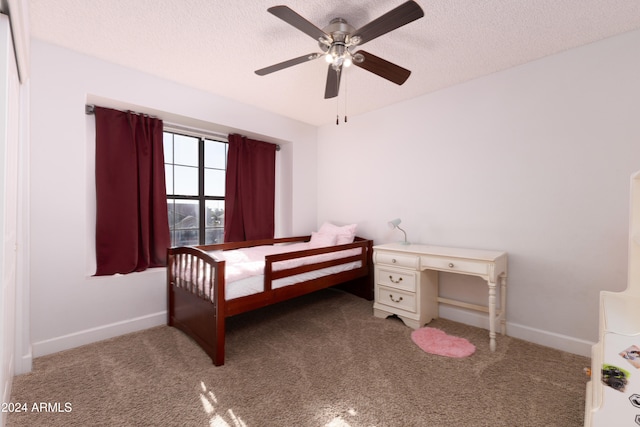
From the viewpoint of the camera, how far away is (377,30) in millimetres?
1565

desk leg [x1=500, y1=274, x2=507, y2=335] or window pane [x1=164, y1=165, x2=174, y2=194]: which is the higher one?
window pane [x1=164, y1=165, x2=174, y2=194]

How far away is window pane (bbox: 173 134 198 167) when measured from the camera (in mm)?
3162

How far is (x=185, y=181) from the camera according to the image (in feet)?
10.6

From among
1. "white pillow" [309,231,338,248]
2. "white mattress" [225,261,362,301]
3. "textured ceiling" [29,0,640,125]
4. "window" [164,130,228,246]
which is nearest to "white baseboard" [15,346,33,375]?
"white mattress" [225,261,362,301]

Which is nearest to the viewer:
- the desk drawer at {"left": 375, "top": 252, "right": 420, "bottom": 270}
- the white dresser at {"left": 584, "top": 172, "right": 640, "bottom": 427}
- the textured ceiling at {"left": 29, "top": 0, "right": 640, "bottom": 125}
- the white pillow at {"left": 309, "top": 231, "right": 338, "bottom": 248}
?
the white dresser at {"left": 584, "top": 172, "right": 640, "bottom": 427}

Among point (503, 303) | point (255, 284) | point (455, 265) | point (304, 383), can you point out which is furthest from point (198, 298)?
point (503, 303)

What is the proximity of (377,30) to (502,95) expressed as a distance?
5.14ft

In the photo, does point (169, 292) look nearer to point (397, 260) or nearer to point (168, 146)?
point (168, 146)

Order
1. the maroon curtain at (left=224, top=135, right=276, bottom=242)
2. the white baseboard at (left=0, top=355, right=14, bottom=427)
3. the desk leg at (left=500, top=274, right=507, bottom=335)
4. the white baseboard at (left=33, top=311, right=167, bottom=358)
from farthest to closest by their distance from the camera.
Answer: the maroon curtain at (left=224, top=135, right=276, bottom=242) → the desk leg at (left=500, top=274, right=507, bottom=335) → the white baseboard at (left=33, top=311, right=167, bottom=358) → the white baseboard at (left=0, top=355, right=14, bottom=427)

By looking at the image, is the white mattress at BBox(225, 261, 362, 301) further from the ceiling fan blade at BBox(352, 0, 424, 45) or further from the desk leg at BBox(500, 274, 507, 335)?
the ceiling fan blade at BBox(352, 0, 424, 45)

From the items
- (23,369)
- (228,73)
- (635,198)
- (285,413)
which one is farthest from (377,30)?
(23,369)

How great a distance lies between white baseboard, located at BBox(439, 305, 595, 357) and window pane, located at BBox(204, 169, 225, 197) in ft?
9.42

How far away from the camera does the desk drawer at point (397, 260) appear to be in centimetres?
254

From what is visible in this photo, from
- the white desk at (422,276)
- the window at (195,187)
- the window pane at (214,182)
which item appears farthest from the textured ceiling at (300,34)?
the white desk at (422,276)
